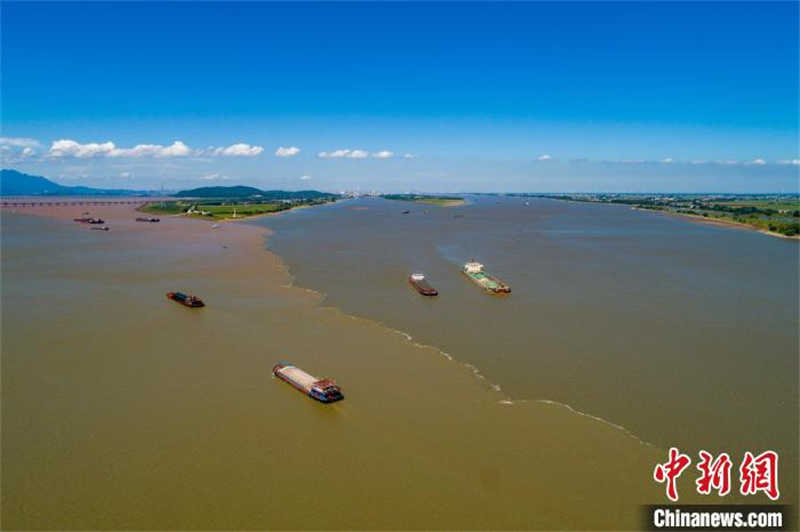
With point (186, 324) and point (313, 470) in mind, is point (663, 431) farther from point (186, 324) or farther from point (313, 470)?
point (186, 324)

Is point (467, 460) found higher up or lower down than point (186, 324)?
lower down

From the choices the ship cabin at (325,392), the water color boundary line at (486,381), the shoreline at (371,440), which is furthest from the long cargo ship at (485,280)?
the ship cabin at (325,392)

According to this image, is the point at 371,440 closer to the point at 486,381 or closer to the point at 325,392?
the point at 325,392

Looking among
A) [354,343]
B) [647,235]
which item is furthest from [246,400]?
[647,235]

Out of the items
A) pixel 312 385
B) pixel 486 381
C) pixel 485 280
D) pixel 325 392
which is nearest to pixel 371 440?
pixel 325 392

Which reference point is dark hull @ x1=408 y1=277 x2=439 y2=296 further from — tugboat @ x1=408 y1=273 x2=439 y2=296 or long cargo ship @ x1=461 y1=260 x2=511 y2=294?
long cargo ship @ x1=461 y1=260 x2=511 y2=294

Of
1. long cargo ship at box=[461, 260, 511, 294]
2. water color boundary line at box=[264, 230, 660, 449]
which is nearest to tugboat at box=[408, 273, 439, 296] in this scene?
long cargo ship at box=[461, 260, 511, 294]
